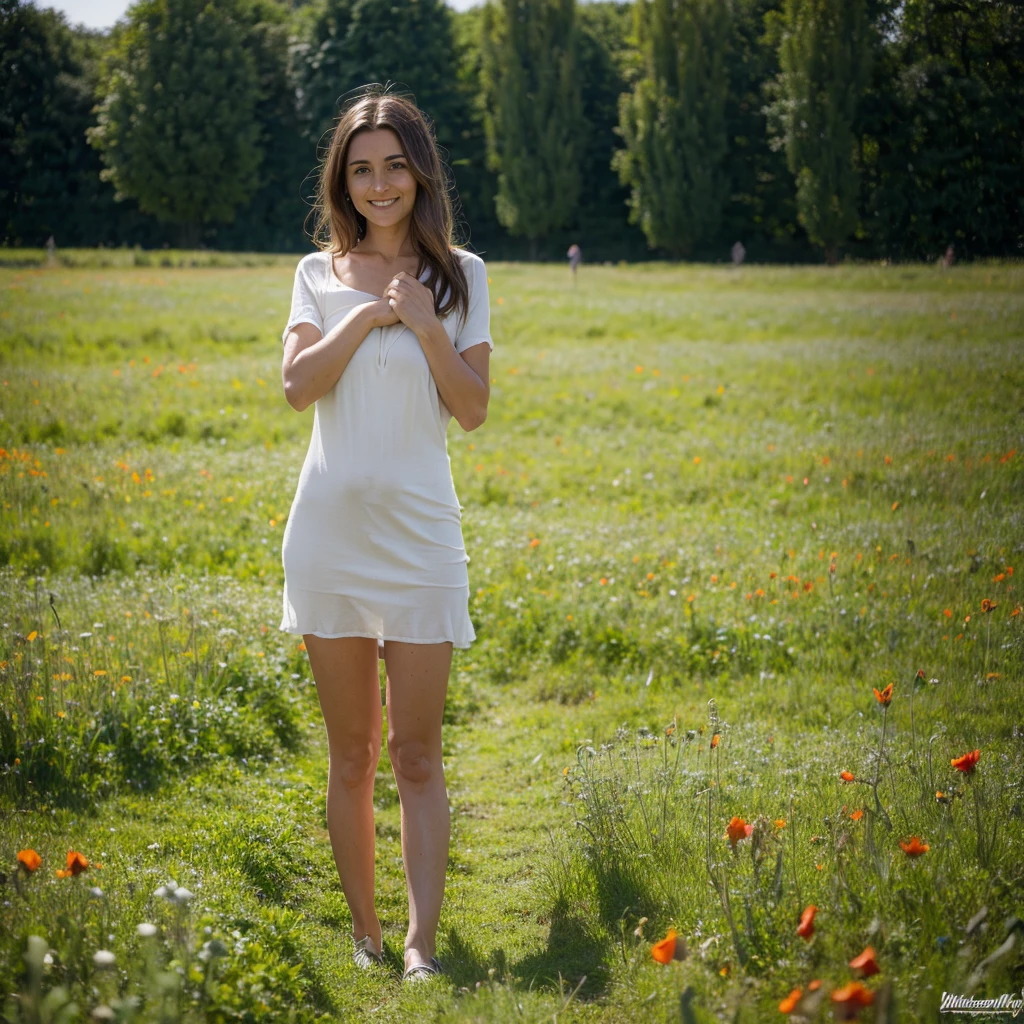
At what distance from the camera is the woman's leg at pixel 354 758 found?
327 centimetres

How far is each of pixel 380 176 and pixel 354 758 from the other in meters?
1.97

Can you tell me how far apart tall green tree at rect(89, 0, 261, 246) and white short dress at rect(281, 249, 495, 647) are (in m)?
12.4

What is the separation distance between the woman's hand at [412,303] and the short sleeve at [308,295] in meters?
0.29

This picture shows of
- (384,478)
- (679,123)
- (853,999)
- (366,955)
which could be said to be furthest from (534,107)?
(853,999)

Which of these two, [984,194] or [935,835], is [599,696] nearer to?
[935,835]

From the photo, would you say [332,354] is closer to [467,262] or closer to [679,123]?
[467,262]

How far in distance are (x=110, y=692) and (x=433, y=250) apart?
281cm

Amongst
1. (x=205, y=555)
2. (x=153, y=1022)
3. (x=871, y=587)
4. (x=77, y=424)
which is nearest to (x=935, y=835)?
(x=153, y=1022)

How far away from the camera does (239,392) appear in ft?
42.8

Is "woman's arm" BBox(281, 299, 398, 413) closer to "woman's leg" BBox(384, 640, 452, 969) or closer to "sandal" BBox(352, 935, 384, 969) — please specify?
"woman's leg" BBox(384, 640, 452, 969)

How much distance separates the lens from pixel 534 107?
4562 centimetres

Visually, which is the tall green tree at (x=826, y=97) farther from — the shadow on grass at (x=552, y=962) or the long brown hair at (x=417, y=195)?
the shadow on grass at (x=552, y=962)

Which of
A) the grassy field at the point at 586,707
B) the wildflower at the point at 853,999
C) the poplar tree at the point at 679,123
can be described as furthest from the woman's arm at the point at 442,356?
the poplar tree at the point at 679,123

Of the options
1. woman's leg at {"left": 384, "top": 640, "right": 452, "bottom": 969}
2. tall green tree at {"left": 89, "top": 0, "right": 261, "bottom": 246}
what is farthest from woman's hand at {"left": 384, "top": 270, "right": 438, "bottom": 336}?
tall green tree at {"left": 89, "top": 0, "right": 261, "bottom": 246}
